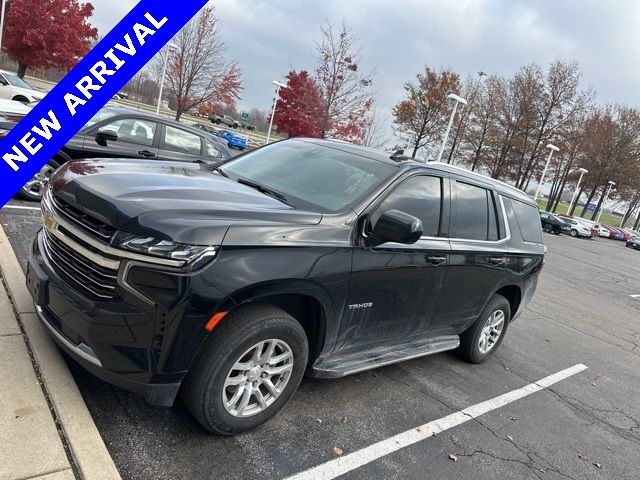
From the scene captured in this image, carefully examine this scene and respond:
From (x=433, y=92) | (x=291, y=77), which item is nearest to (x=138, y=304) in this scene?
(x=433, y=92)

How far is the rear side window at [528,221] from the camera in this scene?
5.36 meters

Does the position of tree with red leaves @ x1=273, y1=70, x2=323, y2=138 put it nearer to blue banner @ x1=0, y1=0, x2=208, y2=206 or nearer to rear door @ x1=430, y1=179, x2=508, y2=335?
rear door @ x1=430, y1=179, x2=508, y2=335

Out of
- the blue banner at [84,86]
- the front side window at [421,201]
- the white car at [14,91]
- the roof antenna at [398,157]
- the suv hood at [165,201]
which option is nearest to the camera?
the blue banner at [84,86]

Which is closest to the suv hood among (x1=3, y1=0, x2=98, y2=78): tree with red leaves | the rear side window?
the rear side window

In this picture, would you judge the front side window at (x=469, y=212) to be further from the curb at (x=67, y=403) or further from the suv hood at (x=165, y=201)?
the curb at (x=67, y=403)

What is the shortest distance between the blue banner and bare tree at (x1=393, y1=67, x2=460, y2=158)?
34366 millimetres

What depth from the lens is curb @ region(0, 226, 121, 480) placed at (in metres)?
2.45

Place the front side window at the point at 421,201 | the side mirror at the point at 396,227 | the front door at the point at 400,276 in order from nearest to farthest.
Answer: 1. the side mirror at the point at 396,227
2. the front door at the point at 400,276
3. the front side window at the point at 421,201

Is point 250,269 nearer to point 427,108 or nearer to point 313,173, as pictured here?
point 313,173

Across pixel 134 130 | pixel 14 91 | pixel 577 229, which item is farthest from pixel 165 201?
pixel 577 229

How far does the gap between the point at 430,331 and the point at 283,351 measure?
1753 mm

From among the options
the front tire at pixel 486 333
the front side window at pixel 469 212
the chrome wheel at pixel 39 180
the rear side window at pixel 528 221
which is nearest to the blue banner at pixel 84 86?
the front side window at pixel 469 212

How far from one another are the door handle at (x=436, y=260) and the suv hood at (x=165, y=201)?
3.88ft

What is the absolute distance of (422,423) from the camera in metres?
3.84
